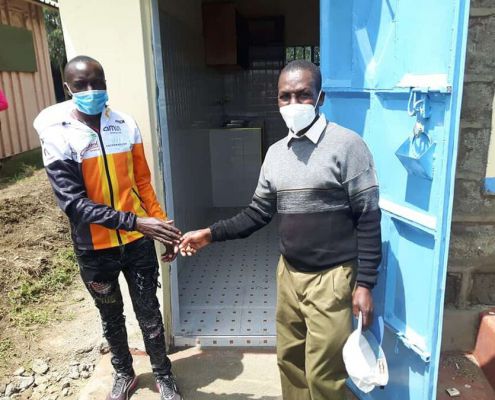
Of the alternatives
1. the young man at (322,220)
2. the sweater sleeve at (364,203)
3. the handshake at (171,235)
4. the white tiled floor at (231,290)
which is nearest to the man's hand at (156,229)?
the handshake at (171,235)

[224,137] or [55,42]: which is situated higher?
[55,42]

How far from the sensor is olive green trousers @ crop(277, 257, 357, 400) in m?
1.79

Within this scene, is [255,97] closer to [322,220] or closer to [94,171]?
[94,171]

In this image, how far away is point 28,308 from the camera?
3.57m

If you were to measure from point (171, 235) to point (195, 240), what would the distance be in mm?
122

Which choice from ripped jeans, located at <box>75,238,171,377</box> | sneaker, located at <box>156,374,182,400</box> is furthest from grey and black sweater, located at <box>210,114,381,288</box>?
sneaker, located at <box>156,374,182,400</box>

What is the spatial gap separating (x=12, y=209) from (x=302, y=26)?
5.00 metres

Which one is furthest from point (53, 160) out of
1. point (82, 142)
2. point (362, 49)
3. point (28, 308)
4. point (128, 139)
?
point (28, 308)

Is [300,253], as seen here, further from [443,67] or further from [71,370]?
[71,370]

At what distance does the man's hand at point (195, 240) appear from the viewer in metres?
2.09

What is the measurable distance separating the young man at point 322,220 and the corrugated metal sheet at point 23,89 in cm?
760

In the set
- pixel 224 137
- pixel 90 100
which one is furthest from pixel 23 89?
pixel 90 100

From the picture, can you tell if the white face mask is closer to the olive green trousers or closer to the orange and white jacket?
the olive green trousers

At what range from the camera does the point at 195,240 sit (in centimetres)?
211
